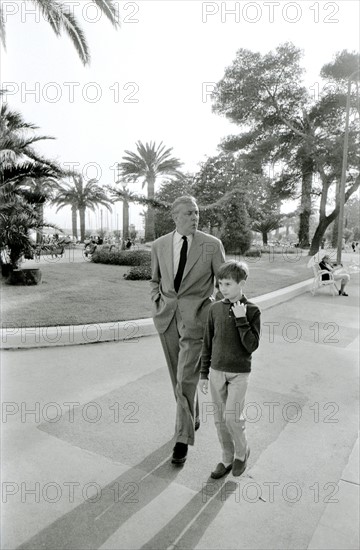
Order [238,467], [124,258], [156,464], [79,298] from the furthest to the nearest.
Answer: [124,258]
[79,298]
[156,464]
[238,467]

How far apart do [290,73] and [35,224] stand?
18735mm

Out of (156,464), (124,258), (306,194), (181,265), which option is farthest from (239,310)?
(306,194)

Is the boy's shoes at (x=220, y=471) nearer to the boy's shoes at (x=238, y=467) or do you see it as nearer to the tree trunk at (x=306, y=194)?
the boy's shoes at (x=238, y=467)

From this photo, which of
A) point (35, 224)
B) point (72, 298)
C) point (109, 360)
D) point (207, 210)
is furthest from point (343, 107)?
point (109, 360)

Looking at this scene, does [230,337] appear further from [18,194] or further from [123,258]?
[123,258]

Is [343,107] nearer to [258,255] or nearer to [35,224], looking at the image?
[258,255]

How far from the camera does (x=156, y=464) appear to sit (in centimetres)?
293

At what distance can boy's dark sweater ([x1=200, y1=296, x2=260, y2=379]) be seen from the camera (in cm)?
254

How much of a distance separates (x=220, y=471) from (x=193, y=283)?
126cm

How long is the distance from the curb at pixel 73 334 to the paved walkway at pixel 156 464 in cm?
50

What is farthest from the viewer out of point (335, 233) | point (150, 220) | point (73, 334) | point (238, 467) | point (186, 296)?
point (335, 233)

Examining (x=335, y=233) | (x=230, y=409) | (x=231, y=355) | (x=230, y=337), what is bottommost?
(x=230, y=409)

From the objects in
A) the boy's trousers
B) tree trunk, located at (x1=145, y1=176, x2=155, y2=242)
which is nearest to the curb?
the boy's trousers

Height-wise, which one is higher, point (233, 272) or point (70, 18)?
point (70, 18)
